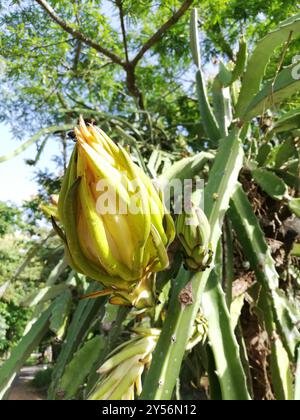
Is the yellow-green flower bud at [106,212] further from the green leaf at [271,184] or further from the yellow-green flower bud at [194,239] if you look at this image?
the green leaf at [271,184]

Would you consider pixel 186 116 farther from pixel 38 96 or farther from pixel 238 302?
pixel 238 302

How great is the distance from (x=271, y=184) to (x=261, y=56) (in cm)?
25

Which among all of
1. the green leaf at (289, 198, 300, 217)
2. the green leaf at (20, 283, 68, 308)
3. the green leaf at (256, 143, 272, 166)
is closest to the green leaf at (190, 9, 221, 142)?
the green leaf at (256, 143, 272, 166)

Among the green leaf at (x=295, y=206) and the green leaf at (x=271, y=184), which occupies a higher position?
the green leaf at (x=271, y=184)

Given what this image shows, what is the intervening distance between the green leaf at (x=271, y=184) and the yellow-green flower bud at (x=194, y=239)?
404 millimetres

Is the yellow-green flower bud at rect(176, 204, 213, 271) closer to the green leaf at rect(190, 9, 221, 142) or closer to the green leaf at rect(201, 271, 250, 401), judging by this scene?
the green leaf at rect(201, 271, 250, 401)

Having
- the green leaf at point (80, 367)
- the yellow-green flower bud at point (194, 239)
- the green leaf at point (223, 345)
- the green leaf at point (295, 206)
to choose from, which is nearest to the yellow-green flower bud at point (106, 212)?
the yellow-green flower bud at point (194, 239)

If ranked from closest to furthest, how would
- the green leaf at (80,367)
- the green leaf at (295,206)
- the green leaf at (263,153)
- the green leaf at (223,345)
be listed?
the green leaf at (223,345)
the green leaf at (80,367)
the green leaf at (295,206)
the green leaf at (263,153)

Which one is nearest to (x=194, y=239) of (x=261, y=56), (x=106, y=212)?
(x=106, y=212)

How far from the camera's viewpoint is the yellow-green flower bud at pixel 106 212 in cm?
40

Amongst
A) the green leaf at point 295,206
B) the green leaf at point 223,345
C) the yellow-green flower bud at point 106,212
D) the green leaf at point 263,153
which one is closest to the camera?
the yellow-green flower bud at point 106,212

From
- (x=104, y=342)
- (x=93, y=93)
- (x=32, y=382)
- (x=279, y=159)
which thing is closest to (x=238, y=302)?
(x=104, y=342)

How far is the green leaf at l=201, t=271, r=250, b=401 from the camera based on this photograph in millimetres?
510

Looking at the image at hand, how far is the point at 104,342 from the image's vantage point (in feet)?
2.33
